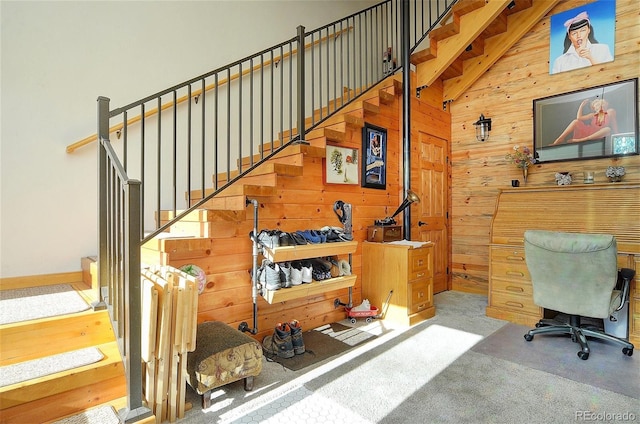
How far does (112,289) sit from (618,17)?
5.20 m

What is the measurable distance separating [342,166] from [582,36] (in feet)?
9.98

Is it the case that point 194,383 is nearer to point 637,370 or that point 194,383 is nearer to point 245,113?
point 245,113

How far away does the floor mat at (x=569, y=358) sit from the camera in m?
2.29

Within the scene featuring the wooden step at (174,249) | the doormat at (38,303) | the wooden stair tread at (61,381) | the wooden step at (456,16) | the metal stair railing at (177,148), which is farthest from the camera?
the wooden step at (456,16)

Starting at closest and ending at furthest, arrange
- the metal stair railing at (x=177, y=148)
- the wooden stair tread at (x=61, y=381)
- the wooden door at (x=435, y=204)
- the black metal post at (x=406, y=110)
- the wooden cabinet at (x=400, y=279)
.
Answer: the wooden stair tread at (x=61, y=381), the metal stair railing at (x=177, y=148), the wooden cabinet at (x=400, y=279), the black metal post at (x=406, y=110), the wooden door at (x=435, y=204)

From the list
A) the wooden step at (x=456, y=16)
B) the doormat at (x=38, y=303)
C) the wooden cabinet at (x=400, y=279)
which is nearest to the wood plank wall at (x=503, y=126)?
the wooden step at (x=456, y=16)

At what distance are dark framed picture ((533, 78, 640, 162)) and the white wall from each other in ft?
13.0

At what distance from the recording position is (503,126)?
4.44m

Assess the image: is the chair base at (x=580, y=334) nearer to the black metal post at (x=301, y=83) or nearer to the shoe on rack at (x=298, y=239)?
the shoe on rack at (x=298, y=239)

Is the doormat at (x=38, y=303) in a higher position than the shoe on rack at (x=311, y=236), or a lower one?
lower

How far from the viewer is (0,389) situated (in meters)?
1.54

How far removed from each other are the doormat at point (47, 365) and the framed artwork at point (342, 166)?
2307mm

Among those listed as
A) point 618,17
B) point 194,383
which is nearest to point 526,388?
point 194,383

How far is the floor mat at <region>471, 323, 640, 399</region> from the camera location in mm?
2293
